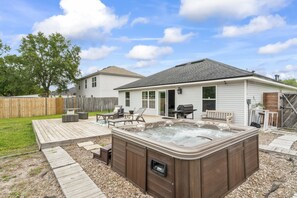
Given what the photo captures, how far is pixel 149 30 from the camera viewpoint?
14.0 m

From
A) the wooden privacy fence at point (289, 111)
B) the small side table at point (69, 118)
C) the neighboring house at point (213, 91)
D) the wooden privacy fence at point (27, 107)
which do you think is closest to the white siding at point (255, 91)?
the neighboring house at point (213, 91)

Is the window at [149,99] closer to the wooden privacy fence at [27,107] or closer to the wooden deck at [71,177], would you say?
the wooden privacy fence at [27,107]

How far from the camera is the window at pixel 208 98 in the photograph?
914 cm

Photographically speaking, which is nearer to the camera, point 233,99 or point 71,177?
point 71,177

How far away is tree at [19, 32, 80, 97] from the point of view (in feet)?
72.5

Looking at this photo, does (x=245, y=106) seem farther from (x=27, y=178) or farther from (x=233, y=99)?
(x=27, y=178)

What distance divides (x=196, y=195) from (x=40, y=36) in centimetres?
2773

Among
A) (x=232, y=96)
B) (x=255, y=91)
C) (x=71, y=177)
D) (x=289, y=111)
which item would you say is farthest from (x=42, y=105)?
(x=289, y=111)

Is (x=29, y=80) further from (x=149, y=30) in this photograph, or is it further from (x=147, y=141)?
(x=147, y=141)

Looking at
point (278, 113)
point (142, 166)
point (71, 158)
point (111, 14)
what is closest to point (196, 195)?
point (142, 166)

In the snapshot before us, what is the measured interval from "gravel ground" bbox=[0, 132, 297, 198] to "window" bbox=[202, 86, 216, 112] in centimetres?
488

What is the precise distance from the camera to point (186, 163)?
2201 mm

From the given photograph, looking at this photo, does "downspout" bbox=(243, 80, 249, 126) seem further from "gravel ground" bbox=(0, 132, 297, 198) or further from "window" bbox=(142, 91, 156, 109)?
"window" bbox=(142, 91, 156, 109)

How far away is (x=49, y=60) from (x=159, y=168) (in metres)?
25.5
